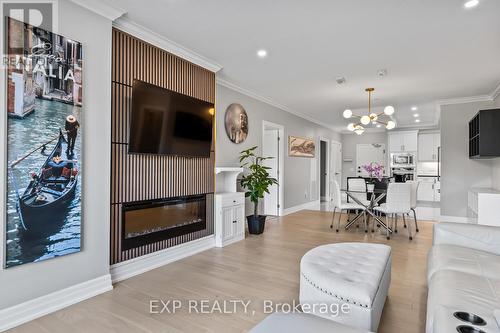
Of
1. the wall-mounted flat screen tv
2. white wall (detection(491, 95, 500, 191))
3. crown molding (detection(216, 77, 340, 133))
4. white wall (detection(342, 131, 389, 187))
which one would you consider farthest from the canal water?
white wall (detection(342, 131, 389, 187))

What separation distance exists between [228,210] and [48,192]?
A: 96.4 inches

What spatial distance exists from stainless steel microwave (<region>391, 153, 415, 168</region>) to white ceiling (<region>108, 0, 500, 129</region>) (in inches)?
173

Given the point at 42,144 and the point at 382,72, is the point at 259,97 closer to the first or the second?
the point at 382,72

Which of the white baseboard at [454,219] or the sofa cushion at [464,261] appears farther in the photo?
the white baseboard at [454,219]

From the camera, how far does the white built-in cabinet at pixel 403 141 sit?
940 centimetres

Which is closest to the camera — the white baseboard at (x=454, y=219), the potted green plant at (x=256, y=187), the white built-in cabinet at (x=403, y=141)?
the potted green plant at (x=256, y=187)

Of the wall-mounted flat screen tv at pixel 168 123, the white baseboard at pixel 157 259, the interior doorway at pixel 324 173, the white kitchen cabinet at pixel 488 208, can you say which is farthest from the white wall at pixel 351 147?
the wall-mounted flat screen tv at pixel 168 123

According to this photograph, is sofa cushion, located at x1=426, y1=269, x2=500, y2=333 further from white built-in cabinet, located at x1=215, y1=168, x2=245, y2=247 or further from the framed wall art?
the framed wall art

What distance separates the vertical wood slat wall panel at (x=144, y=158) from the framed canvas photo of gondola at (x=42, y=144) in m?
0.42

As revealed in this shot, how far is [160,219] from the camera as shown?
3346mm

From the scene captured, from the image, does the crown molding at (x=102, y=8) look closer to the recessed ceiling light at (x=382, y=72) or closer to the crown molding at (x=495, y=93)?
the recessed ceiling light at (x=382, y=72)

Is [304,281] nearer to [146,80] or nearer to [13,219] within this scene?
[13,219]

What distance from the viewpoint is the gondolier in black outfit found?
7.76ft

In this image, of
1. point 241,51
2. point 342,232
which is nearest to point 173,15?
point 241,51
